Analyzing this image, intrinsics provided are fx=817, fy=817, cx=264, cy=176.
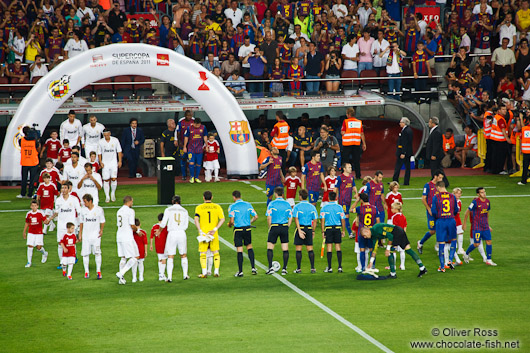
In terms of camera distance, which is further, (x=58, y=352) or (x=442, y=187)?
(x=442, y=187)

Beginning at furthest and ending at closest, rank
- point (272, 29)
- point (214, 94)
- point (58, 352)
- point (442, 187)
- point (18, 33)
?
point (272, 29), point (18, 33), point (214, 94), point (442, 187), point (58, 352)

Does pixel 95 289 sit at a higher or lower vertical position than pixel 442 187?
lower

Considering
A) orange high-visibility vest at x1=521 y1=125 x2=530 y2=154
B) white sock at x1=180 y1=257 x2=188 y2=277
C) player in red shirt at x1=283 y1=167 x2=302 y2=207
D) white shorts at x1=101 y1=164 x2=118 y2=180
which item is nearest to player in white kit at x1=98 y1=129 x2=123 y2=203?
white shorts at x1=101 y1=164 x2=118 y2=180

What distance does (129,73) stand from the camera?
25328mm

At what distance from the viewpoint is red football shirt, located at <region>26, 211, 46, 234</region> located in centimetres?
1688

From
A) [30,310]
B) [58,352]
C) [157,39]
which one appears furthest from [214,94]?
[58,352]

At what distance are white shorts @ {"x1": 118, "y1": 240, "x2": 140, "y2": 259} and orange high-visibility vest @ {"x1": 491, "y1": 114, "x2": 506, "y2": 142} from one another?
15235 mm

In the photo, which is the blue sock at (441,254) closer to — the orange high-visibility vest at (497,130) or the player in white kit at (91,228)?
the player in white kit at (91,228)

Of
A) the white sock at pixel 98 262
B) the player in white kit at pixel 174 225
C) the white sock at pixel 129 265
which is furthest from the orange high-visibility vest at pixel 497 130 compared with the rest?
the white sock at pixel 98 262

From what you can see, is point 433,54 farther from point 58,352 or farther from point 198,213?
point 58,352

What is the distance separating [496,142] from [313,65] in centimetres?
703

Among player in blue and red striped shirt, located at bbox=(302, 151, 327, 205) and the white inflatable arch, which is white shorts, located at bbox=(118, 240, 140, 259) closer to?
player in blue and red striped shirt, located at bbox=(302, 151, 327, 205)

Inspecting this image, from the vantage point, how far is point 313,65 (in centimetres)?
2948

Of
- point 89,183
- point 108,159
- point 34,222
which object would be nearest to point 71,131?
point 108,159
